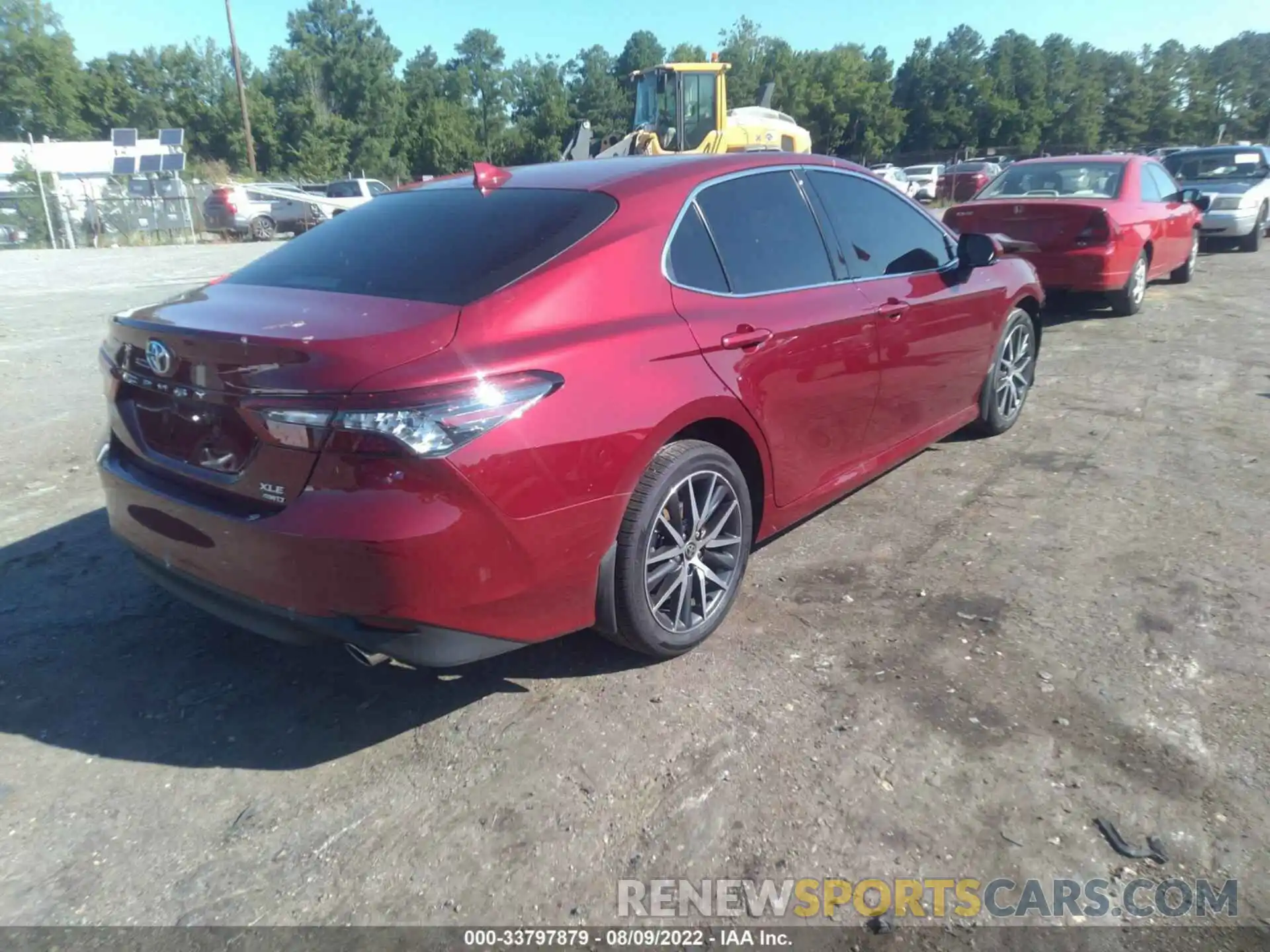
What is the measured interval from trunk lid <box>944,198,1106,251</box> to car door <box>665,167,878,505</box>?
207 inches

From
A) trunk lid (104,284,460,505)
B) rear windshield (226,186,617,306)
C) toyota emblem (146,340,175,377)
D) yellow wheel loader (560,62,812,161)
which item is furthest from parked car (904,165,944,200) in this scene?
toyota emblem (146,340,175,377)

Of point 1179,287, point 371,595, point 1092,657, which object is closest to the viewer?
point 371,595

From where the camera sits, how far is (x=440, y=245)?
3.21 metres

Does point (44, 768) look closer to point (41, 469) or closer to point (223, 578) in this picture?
point (223, 578)

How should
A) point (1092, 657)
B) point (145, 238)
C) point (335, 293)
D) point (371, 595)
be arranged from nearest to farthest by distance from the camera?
point (371, 595)
point (335, 293)
point (1092, 657)
point (145, 238)

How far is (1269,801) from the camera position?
2611 mm

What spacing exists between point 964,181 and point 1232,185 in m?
19.4

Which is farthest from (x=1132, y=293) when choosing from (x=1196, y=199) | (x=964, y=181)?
(x=964, y=181)

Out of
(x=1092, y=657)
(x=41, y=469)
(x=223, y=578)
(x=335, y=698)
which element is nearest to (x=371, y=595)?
(x=223, y=578)

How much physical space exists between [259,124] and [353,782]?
68068 millimetres

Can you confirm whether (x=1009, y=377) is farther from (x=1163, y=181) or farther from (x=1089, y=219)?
(x=1163, y=181)

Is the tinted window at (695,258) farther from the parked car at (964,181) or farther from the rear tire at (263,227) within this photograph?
the rear tire at (263,227)

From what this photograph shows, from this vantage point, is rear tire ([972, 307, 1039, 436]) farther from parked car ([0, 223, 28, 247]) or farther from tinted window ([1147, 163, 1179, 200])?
parked car ([0, 223, 28, 247])

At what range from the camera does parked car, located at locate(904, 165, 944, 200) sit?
37906 millimetres
